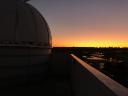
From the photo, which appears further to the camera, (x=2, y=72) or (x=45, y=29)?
(x=45, y=29)

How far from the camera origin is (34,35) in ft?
57.7

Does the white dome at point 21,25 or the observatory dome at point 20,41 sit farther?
the white dome at point 21,25

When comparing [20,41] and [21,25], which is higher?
[21,25]

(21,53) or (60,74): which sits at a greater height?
(21,53)

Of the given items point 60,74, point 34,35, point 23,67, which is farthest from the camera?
point 60,74

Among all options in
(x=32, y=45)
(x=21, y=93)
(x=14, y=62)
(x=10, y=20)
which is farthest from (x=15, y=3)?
(x=21, y=93)

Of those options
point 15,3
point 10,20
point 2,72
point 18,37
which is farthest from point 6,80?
point 15,3

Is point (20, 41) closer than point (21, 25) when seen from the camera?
Yes

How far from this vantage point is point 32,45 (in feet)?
55.8

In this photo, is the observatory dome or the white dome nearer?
the observatory dome

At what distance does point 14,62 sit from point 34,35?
281 cm

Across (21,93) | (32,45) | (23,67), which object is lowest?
(21,93)

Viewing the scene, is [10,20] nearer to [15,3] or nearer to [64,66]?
[15,3]

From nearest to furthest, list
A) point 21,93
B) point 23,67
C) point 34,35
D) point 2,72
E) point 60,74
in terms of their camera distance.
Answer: point 21,93 → point 2,72 → point 23,67 → point 34,35 → point 60,74
